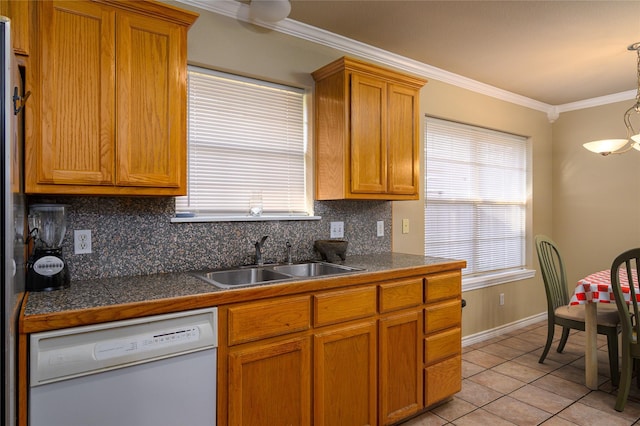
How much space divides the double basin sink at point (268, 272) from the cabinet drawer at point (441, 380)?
2.81 feet

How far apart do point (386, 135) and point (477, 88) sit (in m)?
1.76

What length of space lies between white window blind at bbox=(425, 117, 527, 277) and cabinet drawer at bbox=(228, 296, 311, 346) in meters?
1.99

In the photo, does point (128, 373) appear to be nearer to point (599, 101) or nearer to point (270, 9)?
point (270, 9)

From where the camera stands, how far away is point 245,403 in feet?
5.61

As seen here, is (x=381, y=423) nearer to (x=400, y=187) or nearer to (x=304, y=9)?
(x=400, y=187)

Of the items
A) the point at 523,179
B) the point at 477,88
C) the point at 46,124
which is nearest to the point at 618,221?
the point at 523,179

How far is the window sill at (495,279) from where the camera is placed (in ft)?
12.4

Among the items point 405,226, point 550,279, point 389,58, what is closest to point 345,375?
point 405,226

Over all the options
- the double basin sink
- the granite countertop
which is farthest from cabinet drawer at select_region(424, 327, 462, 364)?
the double basin sink

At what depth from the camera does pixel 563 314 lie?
10.4 feet

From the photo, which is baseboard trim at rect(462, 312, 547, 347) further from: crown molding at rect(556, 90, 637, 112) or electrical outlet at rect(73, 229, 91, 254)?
electrical outlet at rect(73, 229, 91, 254)

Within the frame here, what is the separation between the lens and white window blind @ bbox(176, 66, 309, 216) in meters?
2.38

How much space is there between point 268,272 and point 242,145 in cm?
84

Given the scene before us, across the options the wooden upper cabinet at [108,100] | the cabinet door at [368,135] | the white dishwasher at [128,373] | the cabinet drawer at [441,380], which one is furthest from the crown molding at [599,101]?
the white dishwasher at [128,373]
